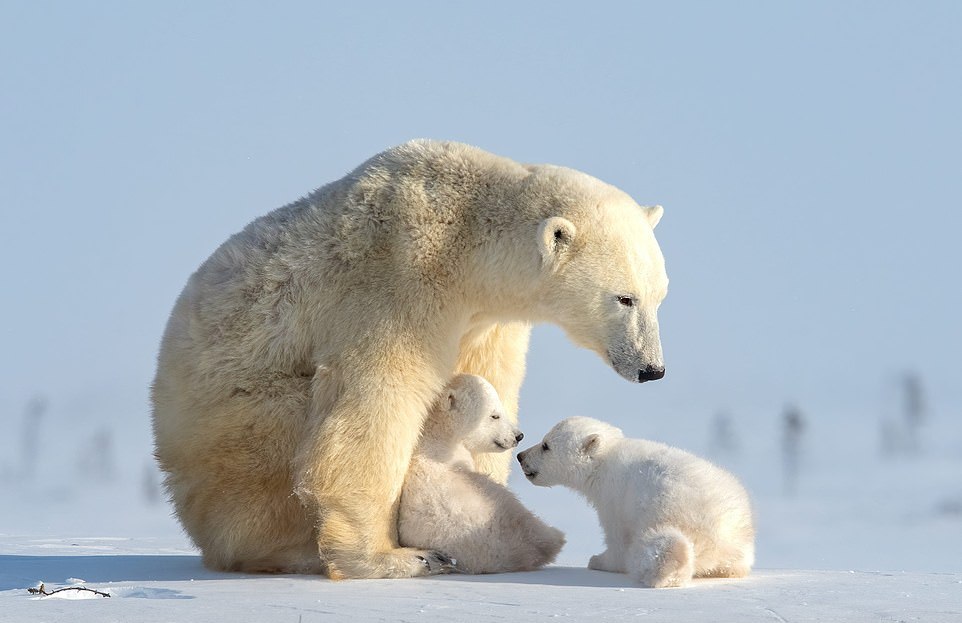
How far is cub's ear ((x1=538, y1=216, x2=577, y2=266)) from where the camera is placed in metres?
7.27

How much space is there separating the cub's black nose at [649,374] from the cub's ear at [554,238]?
885 mm

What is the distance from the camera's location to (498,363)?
834 centimetres

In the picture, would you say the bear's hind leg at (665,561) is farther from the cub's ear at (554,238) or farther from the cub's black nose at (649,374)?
the cub's ear at (554,238)

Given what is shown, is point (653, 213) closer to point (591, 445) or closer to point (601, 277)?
point (601, 277)

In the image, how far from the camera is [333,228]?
7613mm

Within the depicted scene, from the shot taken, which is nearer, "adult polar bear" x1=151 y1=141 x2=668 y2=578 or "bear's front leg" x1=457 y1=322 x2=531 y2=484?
"adult polar bear" x1=151 y1=141 x2=668 y2=578

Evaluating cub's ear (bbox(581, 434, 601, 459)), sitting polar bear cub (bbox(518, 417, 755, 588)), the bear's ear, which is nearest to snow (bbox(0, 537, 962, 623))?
sitting polar bear cub (bbox(518, 417, 755, 588))

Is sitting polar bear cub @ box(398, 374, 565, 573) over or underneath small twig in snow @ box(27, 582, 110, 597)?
over

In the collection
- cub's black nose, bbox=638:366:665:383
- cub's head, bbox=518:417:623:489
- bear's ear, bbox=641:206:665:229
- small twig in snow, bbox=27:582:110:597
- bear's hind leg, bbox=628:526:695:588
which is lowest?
small twig in snow, bbox=27:582:110:597

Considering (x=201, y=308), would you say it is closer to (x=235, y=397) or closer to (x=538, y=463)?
(x=235, y=397)

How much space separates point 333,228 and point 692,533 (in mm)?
2879

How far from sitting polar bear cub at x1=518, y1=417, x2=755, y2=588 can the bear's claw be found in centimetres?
89

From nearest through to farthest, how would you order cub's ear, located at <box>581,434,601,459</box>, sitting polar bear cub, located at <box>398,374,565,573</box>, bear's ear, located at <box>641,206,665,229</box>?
1. sitting polar bear cub, located at <box>398,374,565,573</box>
2. cub's ear, located at <box>581,434,601,459</box>
3. bear's ear, located at <box>641,206,665,229</box>

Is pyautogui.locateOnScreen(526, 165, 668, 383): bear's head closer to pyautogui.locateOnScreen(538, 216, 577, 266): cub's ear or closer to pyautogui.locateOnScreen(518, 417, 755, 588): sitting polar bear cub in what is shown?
pyautogui.locateOnScreen(538, 216, 577, 266): cub's ear
